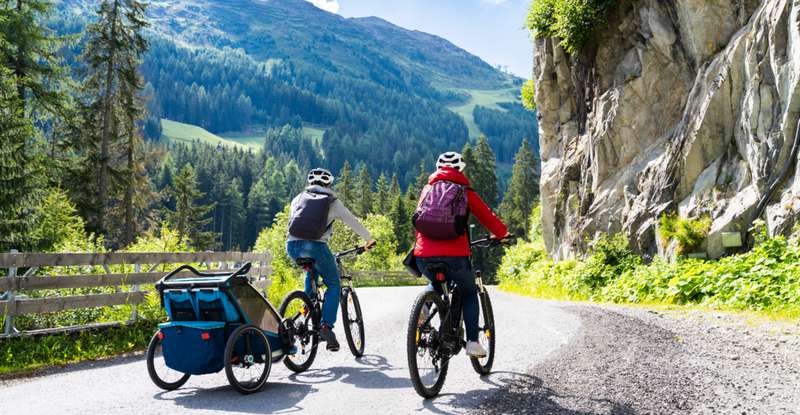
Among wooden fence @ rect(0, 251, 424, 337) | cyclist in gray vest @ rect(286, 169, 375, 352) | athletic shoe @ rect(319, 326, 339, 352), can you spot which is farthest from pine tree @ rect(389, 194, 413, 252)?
athletic shoe @ rect(319, 326, 339, 352)

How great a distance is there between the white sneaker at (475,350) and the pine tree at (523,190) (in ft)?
241

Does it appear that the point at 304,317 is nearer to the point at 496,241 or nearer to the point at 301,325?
the point at 301,325

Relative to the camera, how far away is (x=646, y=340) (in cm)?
809

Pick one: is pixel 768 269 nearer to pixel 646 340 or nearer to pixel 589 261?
pixel 646 340

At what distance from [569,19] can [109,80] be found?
21347mm

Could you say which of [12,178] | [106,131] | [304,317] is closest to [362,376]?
[304,317]

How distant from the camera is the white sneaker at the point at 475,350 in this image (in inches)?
226

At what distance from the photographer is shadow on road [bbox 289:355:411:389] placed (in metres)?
6.10

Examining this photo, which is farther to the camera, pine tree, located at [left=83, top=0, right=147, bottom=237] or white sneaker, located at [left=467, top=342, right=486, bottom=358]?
pine tree, located at [left=83, top=0, right=147, bottom=237]

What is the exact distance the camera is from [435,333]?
5578 millimetres

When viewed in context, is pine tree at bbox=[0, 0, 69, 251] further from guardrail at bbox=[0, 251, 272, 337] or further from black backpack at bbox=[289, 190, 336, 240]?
black backpack at bbox=[289, 190, 336, 240]

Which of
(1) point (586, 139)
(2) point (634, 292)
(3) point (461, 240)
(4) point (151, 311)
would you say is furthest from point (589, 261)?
(3) point (461, 240)

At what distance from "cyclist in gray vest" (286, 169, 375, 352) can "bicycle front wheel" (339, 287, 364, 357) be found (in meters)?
0.43

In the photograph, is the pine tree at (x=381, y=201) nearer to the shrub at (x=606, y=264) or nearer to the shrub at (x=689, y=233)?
the shrub at (x=606, y=264)
